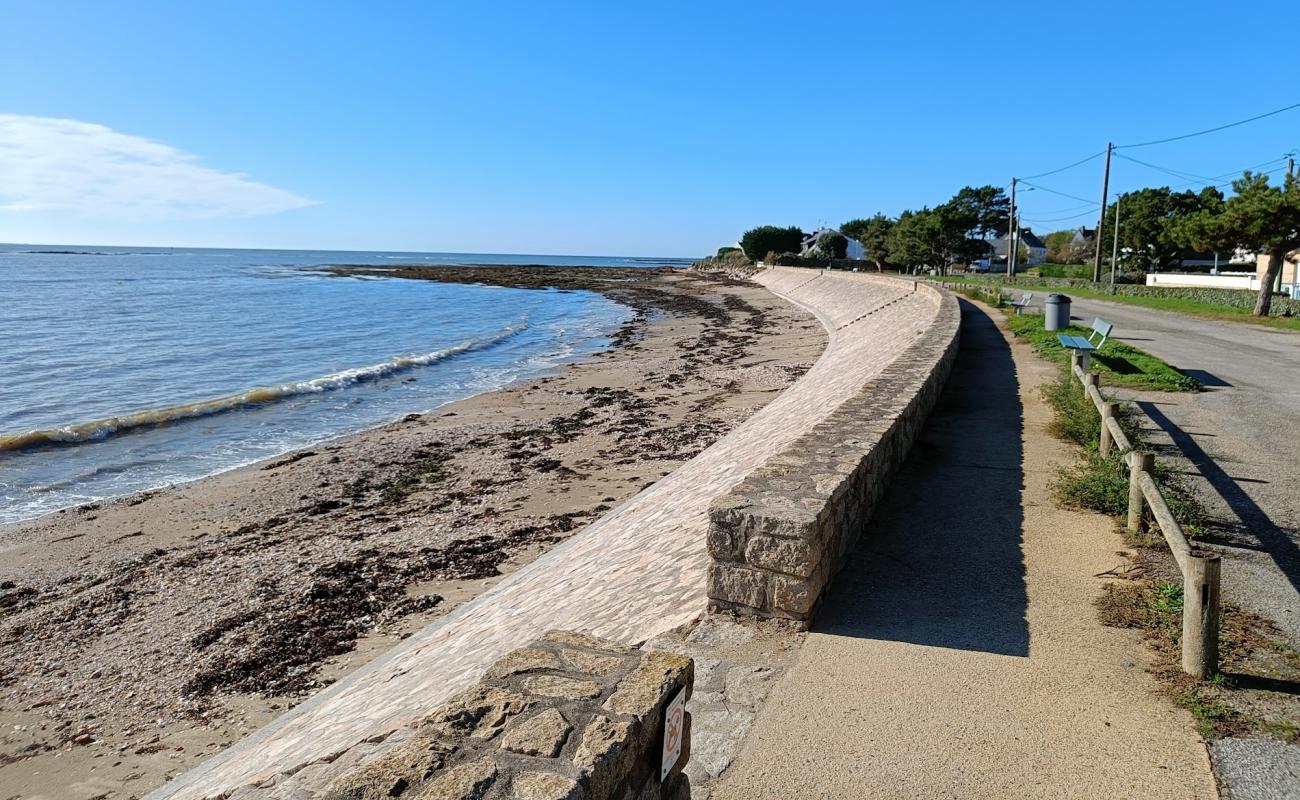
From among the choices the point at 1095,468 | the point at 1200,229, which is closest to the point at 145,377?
the point at 1095,468

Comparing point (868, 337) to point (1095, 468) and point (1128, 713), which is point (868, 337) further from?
point (1128, 713)

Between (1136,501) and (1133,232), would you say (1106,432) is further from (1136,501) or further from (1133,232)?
(1133,232)

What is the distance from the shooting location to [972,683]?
13.0ft

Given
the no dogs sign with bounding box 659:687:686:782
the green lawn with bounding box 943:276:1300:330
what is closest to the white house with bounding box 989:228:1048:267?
the green lawn with bounding box 943:276:1300:330

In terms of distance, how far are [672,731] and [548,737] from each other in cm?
48

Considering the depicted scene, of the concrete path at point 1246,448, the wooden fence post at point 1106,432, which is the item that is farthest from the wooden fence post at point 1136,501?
the wooden fence post at point 1106,432

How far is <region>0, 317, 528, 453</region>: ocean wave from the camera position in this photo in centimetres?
1515

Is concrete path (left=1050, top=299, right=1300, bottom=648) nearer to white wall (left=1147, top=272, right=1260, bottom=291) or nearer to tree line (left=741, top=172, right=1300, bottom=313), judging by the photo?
tree line (left=741, top=172, right=1300, bottom=313)

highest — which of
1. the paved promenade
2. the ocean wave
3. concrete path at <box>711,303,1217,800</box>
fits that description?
concrete path at <box>711,303,1217,800</box>

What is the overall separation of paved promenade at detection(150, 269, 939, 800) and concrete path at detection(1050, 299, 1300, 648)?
358 centimetres

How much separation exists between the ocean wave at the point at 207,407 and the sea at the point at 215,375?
0.04 metres

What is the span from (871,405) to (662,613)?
3476mm

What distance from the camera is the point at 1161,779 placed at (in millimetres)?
3178

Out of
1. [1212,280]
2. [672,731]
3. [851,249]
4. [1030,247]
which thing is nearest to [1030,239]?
[1030,247]
